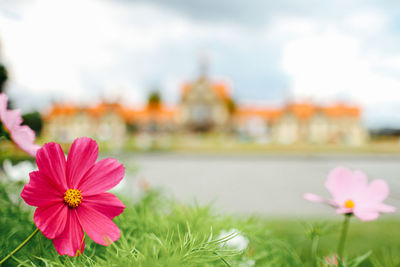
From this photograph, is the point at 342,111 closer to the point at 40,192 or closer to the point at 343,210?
the point at 343,210

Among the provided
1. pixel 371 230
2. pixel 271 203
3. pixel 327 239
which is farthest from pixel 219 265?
pixel 271 203

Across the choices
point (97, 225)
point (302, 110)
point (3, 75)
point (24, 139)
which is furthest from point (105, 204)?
point (302, 110)

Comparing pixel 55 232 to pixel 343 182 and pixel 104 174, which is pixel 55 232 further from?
pixel 343 182

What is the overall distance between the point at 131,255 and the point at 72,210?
75 millimetres

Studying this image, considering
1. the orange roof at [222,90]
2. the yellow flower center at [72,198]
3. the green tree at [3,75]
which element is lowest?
the yellow flower center at [72,198]

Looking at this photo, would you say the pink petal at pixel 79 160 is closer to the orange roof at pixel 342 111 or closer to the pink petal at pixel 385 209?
the pink petal at pixel 385 209

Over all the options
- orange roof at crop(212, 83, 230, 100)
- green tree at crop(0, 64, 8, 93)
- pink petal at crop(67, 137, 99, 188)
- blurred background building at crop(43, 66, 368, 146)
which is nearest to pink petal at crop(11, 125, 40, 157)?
pink petal at crop(67, 137, 99, 188)

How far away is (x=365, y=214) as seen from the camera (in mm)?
451

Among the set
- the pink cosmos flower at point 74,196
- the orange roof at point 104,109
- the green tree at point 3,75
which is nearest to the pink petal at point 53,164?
the pink cosmos flower at point 74,196

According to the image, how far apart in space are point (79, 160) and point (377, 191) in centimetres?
42

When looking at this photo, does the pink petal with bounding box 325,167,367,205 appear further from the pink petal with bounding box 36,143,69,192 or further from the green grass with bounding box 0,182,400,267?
the pink petal with bounding box 36,143,69,192

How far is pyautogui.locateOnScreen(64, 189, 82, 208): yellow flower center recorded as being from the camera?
328 millimetres

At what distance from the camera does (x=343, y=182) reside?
0.51m

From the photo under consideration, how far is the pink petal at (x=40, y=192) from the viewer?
30cm
